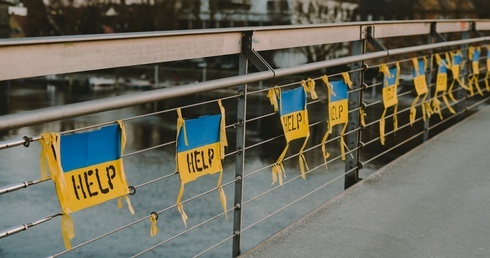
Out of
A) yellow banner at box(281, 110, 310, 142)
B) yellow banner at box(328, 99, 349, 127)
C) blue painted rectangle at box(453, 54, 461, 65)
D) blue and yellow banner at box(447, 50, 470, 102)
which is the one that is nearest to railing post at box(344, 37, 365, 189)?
yellow banner at box(328, 99, 349, 127)

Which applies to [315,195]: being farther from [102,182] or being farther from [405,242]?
[102,182]

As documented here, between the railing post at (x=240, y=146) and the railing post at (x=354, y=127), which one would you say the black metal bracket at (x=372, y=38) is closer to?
the railing post at (x=354, y=127)

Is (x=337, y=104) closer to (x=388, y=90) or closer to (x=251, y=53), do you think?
(x=388, y=90)

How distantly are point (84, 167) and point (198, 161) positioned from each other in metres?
0.68

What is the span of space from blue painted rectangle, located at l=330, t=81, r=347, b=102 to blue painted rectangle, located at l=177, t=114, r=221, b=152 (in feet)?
4.13

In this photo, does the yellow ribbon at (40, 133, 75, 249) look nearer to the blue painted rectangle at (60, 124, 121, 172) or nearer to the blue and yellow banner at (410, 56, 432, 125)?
the blue painted rectangle at (60, 124, 121, 172)

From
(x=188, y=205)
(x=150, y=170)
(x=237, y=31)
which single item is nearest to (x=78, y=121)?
(x=150, y=170)

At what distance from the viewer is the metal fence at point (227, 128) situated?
7.36ft

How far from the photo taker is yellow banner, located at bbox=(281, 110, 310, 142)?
11.7 ft

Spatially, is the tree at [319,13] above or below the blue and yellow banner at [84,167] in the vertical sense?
above

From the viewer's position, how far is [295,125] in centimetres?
366

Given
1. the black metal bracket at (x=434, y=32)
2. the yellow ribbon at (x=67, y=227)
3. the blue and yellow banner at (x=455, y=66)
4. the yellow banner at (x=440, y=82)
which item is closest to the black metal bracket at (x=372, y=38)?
the black metal bracket at (x=434, y=32)

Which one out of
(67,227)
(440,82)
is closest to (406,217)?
(67,227)

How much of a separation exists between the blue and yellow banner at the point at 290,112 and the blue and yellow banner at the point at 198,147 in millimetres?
427
